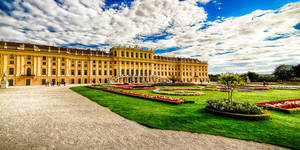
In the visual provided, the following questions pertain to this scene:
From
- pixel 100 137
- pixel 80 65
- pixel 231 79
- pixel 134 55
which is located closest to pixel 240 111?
pixel 231 79

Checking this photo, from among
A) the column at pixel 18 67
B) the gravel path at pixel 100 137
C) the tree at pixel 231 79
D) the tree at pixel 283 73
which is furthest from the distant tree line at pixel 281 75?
the column at pixel 18 67

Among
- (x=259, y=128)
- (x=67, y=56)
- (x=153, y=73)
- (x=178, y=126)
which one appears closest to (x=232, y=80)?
(x=259, y=128)

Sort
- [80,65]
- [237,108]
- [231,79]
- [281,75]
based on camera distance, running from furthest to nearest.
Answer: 1. [281,75]
2. [80,65]
3. [231,79]
4. [237,108]

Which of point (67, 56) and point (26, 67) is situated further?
point (67, 56)

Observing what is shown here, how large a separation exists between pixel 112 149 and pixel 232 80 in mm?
8253

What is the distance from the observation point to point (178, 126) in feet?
20.1

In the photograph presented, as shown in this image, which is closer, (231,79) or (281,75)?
(231,79)

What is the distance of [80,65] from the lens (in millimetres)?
50844

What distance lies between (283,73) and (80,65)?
303ft

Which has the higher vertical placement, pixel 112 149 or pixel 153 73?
pixel 153 73

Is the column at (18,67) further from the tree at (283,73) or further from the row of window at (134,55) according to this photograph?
the tree at (283,73)

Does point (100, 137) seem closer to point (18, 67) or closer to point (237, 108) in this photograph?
point (237, 108)

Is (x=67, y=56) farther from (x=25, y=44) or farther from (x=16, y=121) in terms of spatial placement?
(x=16, y=121)

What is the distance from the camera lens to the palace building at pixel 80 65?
132 ft
